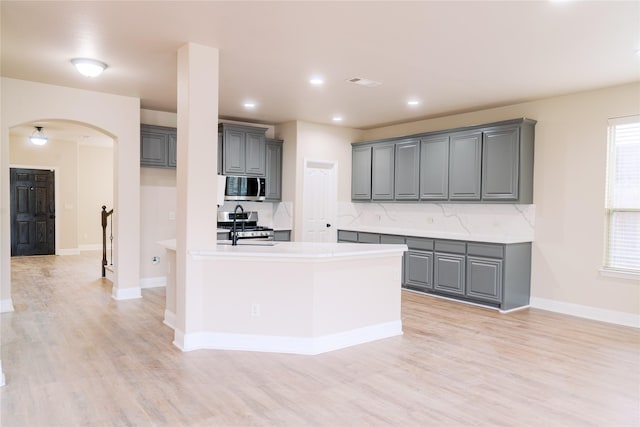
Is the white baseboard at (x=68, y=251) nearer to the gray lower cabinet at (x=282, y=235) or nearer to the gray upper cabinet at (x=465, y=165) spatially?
the gray lower cabinet at (x=282, y=235)

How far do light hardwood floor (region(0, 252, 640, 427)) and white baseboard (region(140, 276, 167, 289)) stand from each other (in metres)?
1.54

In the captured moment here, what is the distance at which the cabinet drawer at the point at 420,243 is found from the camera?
20.7ft

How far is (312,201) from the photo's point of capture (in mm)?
7785

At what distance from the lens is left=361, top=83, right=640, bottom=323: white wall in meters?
5.08

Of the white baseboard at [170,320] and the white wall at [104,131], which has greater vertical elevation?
the white wall at [104,131]

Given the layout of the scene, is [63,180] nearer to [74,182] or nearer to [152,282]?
[74,182]

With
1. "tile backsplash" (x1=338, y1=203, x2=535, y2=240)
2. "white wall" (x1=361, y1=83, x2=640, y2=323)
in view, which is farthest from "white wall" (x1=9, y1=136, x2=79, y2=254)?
"white wall" (x1=361, y1=83, x2=640, y2=323)

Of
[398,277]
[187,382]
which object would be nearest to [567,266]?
→ [398,277]

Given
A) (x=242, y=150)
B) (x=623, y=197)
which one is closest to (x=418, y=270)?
(x=623, y=197)

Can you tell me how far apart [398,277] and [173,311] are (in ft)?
7.94

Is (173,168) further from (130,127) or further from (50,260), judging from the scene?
(50,260)

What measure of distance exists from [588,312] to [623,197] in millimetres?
1447

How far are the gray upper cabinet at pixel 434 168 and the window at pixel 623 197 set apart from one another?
209cm

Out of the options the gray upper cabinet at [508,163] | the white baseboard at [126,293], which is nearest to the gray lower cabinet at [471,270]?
the gray upper cabinet at [508,163]
